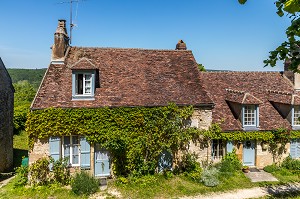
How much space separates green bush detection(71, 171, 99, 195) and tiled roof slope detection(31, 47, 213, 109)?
4273 mm

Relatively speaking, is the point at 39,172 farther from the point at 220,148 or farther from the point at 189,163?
the point at 220,148

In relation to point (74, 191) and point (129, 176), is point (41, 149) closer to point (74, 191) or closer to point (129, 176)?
point (74, 191)

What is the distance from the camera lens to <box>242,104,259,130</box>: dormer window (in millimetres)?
19672

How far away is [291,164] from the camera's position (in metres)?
19.7

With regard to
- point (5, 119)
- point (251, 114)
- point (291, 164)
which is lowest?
point (291, 164)

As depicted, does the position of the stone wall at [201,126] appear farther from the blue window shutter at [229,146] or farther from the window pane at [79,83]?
the window pane at [79,83]

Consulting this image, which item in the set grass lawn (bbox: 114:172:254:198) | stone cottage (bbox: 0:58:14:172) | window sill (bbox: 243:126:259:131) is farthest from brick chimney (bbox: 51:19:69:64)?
window sill (bbox: 243:126:259:131)

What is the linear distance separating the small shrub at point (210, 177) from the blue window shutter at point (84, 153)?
24.2 feet

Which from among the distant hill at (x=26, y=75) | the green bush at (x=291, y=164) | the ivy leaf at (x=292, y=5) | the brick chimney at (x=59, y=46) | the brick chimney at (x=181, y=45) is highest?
the distant hill at (x=26, y=75)

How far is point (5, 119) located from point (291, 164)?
23.0 metres

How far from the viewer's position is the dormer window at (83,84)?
16.4 m

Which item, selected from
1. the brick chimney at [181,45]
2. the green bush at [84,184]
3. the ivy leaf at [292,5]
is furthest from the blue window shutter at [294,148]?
the ivy leaf at [292,5]

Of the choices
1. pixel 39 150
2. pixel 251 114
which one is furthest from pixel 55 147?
pixel 251 114

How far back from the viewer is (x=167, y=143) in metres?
17.1
